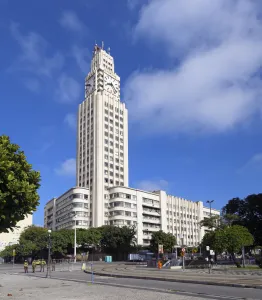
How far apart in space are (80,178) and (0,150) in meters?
104

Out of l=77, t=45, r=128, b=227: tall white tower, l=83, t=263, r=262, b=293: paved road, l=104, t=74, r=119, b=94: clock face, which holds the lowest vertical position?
l=83, t=263, r=262, b=293: paved road

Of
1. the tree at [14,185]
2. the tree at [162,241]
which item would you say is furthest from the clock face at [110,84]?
the tree at [14,185]

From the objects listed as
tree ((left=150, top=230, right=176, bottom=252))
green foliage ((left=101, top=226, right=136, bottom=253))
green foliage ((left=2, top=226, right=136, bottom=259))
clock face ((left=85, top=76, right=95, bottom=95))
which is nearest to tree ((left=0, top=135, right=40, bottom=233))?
green foliage ((left=2, top=226, right=136, bottom=259))

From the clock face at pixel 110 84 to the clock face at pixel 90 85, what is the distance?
14.1 feet

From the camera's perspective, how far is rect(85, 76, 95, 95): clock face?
132m

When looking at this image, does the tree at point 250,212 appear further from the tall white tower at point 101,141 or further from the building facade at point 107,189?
the tall white tower at point 101,141

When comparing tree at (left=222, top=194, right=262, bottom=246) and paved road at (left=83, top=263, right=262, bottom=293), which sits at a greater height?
tree at (left=222, top=194, right=262, bottom=246)

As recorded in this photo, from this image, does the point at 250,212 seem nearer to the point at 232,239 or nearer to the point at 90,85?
the point at 232,239

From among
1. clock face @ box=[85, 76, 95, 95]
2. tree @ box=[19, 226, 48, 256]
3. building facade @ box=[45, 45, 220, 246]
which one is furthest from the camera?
clock face @ box=[85, 76, 95, 95]

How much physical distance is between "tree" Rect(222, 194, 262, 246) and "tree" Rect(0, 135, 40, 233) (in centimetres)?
6222

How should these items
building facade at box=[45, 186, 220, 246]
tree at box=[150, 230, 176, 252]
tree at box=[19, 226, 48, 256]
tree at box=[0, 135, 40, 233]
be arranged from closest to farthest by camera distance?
tree at box=[0, 135, 40, 233] → tree at box=[19, 226, 48, 256] → tree at box=[150, 230, 176, 252] → building facade at box=[45, 186, 220, 246]

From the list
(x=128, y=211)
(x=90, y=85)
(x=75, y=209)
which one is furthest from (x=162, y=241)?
(x=90, y=85)

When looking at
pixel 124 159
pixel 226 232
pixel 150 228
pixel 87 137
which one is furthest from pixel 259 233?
pixel 87 137

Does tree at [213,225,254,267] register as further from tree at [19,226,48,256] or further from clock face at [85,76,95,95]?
clock face at [85,76,95,95]
